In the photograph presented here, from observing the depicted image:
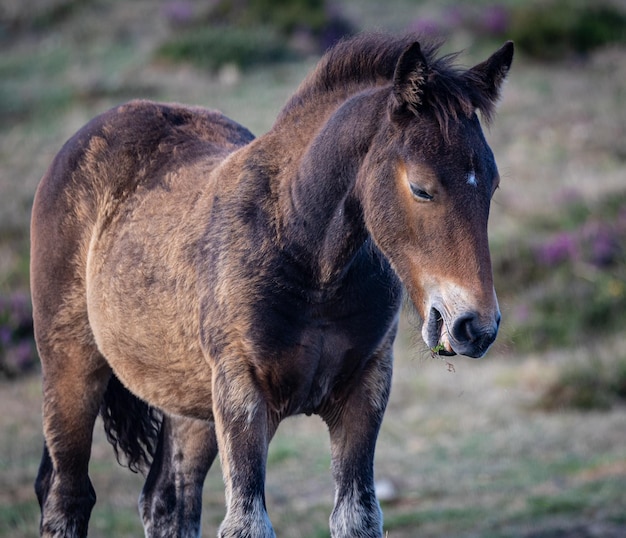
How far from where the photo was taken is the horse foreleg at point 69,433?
5492mm

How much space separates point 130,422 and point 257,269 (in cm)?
206

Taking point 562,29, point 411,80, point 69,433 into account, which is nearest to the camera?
point 411,80

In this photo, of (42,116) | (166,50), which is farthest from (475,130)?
(166,50)

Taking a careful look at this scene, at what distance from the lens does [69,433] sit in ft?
18.1

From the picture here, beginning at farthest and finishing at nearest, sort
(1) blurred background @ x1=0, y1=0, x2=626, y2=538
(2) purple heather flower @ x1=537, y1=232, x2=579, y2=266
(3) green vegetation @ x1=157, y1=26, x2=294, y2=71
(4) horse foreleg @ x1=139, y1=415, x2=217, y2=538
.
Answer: (3) green vegetation @ x1=157, y1=26, x2=294, y2=71 → (2) purple heather flower @ x1=537, y1=232, x2=579, y2=266 → (1) blurred background @ x1=0, y1=0, x2=626, y2=538 → (4) horse foreleg @ x1=139, y1=415, x2=217, y2=538

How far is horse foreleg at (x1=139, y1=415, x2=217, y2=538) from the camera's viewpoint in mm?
5645

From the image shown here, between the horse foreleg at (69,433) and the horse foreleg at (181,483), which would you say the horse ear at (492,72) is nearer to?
the horse foreleg at (181,483)

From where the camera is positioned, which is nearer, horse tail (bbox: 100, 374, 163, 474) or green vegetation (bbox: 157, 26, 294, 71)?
horse tail (bbox: 100, 374, 163, 474)

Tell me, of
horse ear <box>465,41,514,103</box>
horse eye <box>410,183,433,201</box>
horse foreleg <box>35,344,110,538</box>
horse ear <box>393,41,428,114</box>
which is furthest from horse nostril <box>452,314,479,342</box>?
horse foreleg <box>35,344,110,538</box>

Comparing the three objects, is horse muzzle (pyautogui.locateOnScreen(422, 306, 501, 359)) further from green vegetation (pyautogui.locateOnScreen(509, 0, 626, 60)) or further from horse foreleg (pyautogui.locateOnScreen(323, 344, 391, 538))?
green vegetation (pyautogui.locateOnScreen(509, 0, 626, 60))

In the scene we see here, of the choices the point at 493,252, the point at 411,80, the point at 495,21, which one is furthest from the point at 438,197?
the point at 495,21

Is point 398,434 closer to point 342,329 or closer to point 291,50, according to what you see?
point 342,329

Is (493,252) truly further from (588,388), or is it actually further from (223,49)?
(223,49)

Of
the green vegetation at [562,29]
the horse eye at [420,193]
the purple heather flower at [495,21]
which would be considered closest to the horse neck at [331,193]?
the horse eye at [420,193]
